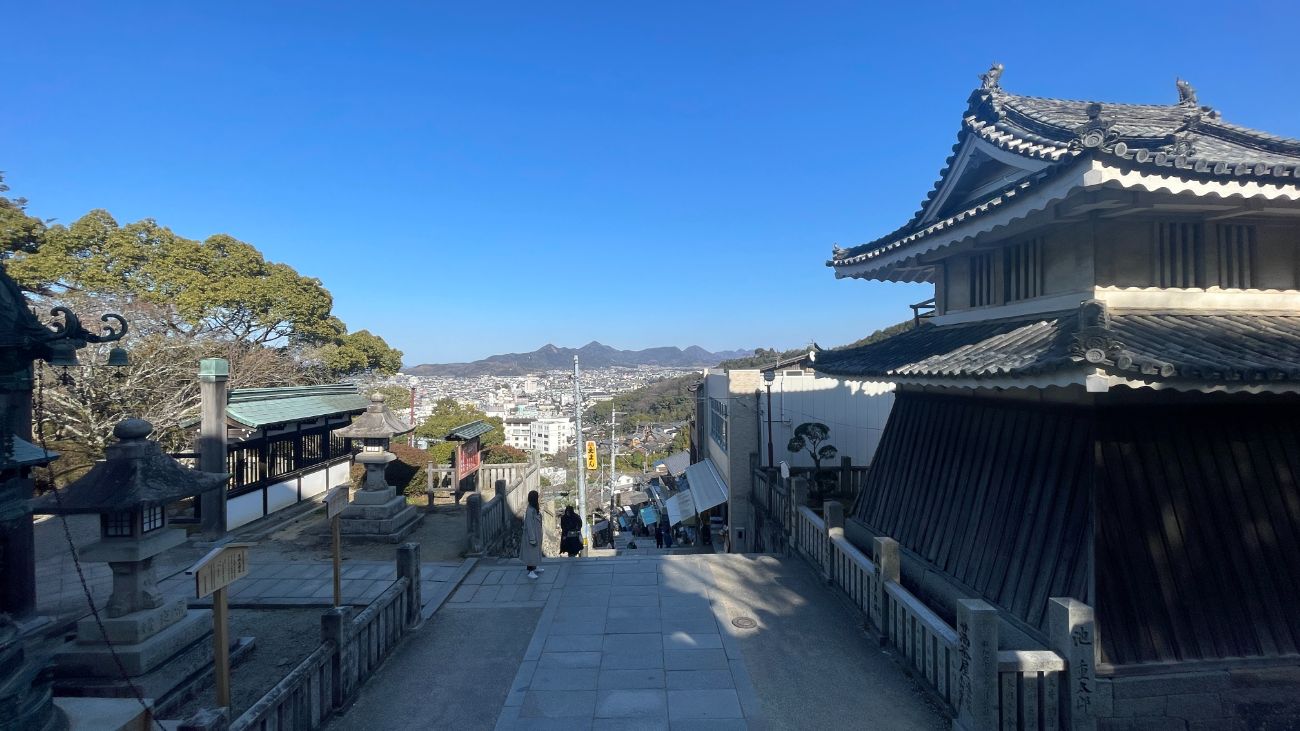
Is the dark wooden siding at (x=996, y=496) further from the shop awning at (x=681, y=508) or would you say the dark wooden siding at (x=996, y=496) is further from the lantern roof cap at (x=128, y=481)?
the shop awning at (x=681, y=508)

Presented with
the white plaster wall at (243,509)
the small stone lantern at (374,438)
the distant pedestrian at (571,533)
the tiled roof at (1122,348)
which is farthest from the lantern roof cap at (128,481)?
the tiled roof at (1122,348)

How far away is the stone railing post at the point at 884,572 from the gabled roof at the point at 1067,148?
155 inches

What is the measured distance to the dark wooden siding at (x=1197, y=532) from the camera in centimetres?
508

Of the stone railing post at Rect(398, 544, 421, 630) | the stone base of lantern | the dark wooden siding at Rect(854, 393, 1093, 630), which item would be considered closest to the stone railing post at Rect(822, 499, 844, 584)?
the dark wooden siding at Rect(854, 393, 1093, 630)

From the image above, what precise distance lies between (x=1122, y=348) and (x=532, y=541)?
859 centimetres

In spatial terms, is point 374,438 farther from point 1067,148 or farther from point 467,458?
point 1067,148

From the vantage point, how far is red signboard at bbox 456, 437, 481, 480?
57.8 feet

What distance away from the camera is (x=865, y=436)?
54.4 feet

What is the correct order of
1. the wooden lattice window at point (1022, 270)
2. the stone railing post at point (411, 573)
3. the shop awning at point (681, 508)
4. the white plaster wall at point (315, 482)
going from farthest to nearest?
the shop awning at point (681, 508) < the white plaster wall at point (315, 482) < the stone railing post at point (411, 573) < the wooden lattice window at point (1022, 270)

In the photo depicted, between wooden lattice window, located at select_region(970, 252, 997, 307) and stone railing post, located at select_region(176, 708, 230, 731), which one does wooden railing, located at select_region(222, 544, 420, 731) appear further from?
wooden lattice window, located at select_region(970, 252, 997, 307)

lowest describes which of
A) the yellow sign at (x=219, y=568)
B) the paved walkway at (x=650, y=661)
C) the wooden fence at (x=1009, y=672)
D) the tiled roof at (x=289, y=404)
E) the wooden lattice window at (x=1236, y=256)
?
the paved walkway at (x=650, y=661)

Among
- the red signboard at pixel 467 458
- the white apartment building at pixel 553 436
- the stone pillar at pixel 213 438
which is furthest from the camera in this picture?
the white apartment building at pixel 553 436

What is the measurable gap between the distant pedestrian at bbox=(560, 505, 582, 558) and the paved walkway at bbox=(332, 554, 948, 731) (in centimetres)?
227

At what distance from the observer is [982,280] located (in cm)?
814
